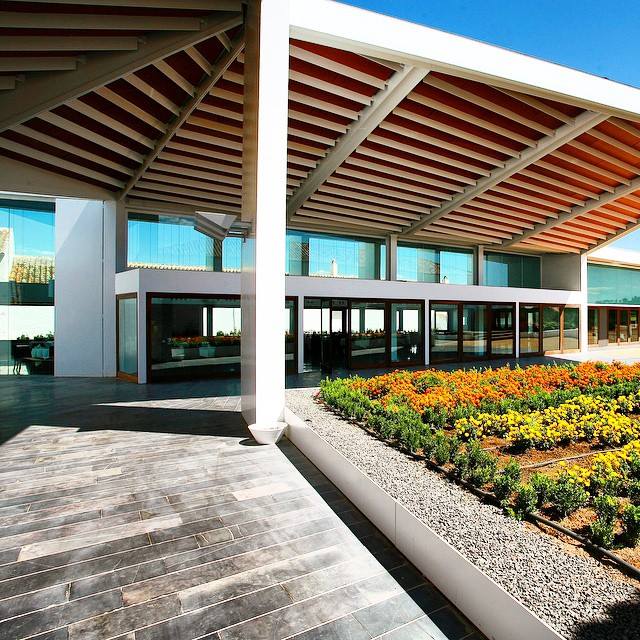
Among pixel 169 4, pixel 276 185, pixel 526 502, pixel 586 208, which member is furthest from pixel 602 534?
pixel 586 208

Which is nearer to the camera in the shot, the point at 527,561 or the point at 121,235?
the point at 527,561

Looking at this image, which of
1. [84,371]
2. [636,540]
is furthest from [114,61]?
[636,540]

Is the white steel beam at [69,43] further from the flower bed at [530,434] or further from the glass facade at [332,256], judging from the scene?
the glass facade at [332,256]

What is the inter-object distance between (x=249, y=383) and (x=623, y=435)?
5.74 meters

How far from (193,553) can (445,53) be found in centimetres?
1160

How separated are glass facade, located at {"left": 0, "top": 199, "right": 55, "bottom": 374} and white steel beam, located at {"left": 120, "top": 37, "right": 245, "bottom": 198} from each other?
4554mm

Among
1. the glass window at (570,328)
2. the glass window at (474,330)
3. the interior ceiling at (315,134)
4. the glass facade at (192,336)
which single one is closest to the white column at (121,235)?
the interior ceiling at (315,134)

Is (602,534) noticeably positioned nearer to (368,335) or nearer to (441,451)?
(441,451)

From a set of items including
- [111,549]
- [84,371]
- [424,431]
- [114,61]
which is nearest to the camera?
[111,549]

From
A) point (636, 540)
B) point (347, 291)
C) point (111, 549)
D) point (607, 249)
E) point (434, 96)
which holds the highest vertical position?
point (434, 96)

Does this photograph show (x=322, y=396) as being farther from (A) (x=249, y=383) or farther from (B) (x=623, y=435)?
(B) (x=623, y=435)

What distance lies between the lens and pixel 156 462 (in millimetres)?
5762

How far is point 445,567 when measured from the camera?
2936 millimetres

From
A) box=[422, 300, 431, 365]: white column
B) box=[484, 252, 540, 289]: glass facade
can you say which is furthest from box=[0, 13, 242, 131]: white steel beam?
box=[484, 252, 540, 289]: glass facade
